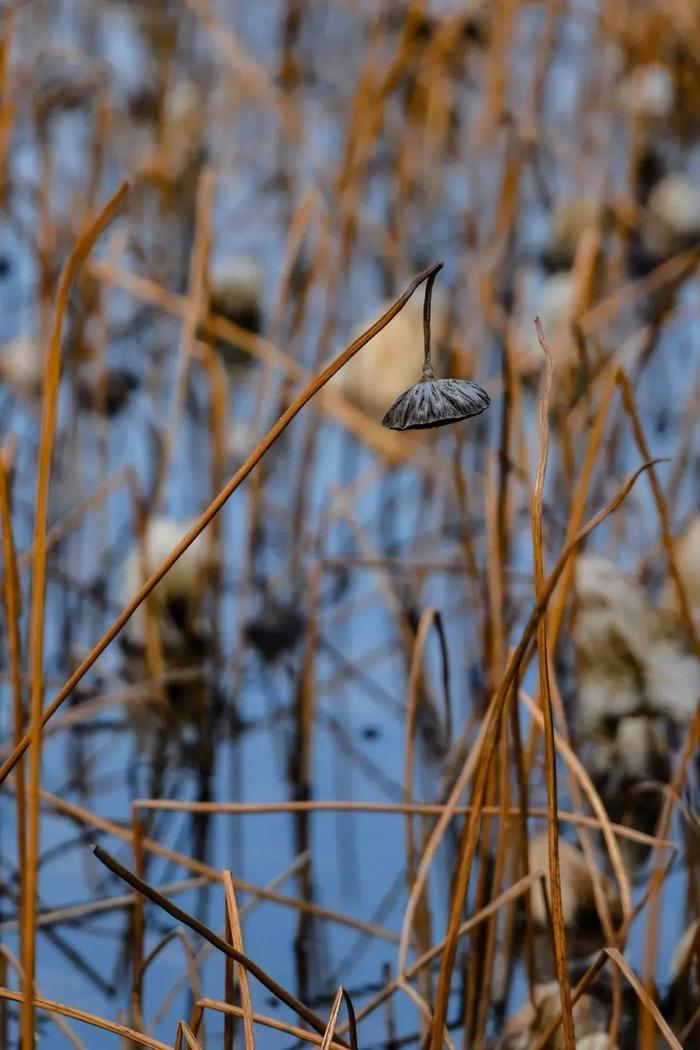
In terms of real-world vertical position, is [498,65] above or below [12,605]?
above

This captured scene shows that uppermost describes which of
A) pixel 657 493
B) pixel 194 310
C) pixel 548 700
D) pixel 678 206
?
pixel 678 206

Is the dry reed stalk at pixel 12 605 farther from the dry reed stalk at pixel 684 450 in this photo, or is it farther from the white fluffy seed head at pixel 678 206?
the white fluffy seed head at pixel 678 206

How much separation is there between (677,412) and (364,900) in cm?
106

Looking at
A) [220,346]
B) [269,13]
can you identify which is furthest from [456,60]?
[269,13]

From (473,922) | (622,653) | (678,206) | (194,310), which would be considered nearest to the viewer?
(473,922)

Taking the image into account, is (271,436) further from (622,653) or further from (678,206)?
(678,206)

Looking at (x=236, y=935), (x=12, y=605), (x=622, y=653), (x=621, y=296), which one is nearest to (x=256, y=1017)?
(x=236, y=935)

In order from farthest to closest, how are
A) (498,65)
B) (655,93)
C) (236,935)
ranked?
(655,93) → (498,65) → (236,935)

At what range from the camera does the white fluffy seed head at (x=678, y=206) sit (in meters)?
2.31

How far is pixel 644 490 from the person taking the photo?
1568 mm

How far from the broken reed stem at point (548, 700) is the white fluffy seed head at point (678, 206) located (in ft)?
6.15

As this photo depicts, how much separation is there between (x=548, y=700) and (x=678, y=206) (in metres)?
1.99

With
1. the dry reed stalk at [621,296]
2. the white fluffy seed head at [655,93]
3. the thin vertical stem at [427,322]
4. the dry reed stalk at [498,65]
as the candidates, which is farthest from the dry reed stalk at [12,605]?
the white fluffy seed head at [655,93]

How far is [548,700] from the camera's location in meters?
0.49
